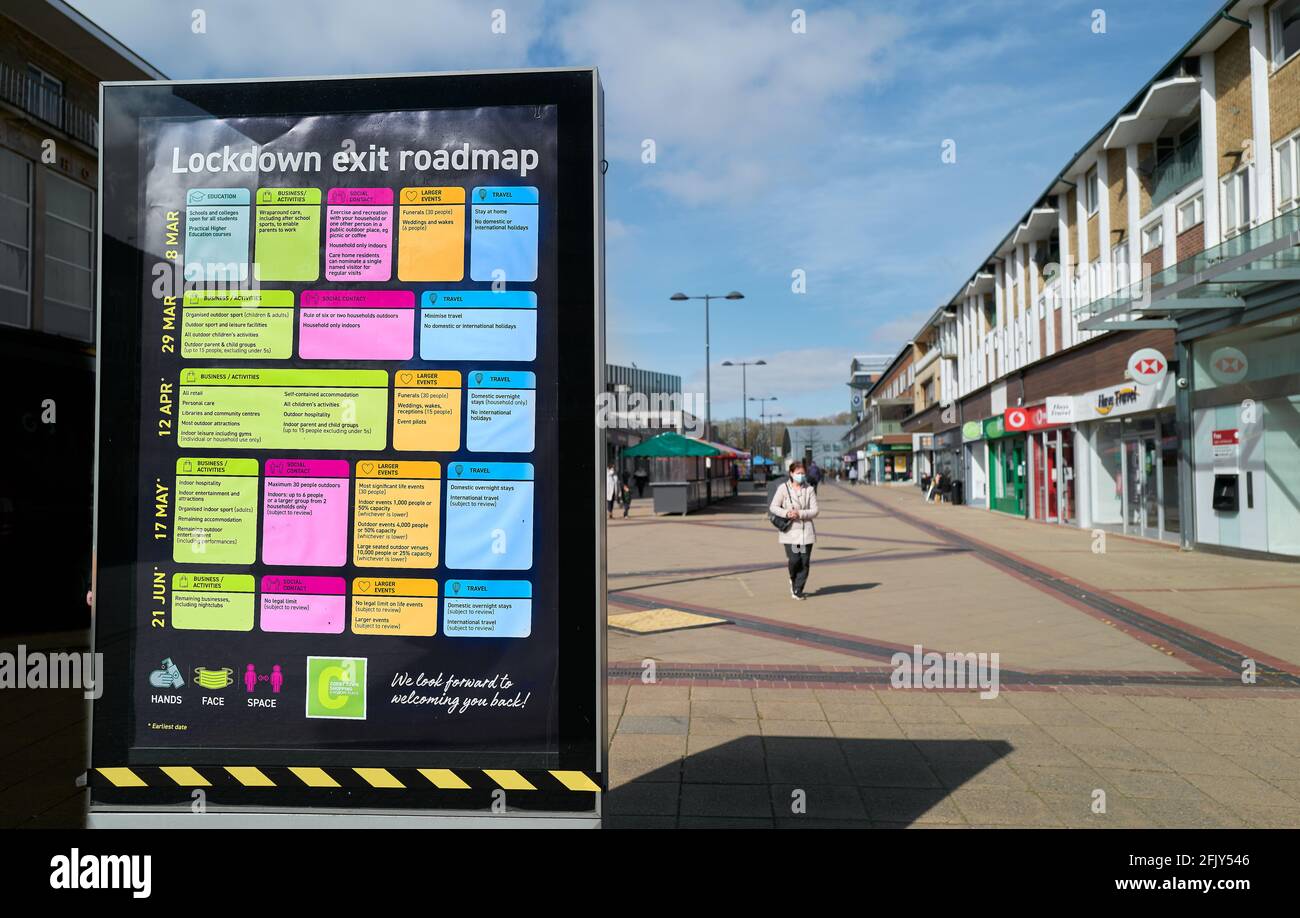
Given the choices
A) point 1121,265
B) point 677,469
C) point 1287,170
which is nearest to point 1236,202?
point 1287,170

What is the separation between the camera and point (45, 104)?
1752cm

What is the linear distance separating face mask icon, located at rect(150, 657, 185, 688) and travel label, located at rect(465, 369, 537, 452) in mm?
1232

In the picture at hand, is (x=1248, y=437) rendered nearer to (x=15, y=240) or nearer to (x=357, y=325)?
(x=357, y=325)

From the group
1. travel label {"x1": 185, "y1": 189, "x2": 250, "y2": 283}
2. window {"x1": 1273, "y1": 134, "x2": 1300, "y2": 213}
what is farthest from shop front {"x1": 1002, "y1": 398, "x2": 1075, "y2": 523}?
travel label {"x1": 185, "y1": 189, "x2": 250, "y2": 283}

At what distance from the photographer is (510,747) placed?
8.95 feet

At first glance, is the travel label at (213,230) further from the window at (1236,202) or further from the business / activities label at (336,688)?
the window at (1236,202)

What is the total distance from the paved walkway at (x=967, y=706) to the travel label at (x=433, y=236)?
270 centimetres

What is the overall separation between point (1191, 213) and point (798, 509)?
12.1m

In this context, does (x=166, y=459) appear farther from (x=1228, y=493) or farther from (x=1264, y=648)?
(x=1228, y=493)

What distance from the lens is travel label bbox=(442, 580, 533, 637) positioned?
8.98ft

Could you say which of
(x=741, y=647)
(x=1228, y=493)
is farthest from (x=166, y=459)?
(x=1228, y=493)

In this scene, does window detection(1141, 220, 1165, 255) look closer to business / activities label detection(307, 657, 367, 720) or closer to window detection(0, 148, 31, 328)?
business / activities label detection(307, 657, 367, 720)

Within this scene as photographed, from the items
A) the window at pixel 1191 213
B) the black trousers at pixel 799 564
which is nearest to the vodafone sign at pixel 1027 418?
the window at pixel 1191 213

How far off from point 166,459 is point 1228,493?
17.0 m
